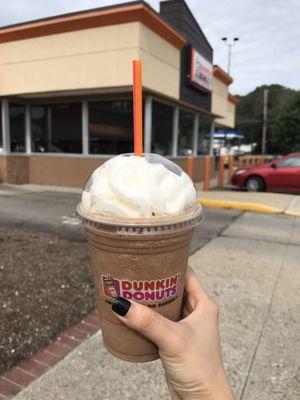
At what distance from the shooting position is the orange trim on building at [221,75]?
1728cm

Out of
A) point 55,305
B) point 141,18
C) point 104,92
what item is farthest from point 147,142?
point 55,305

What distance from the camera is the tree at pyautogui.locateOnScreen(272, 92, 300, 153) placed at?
50.2m

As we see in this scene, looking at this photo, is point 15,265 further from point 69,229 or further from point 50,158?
point 50,158

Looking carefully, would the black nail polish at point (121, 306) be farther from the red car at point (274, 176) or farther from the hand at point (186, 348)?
the red car at point (274, 176)

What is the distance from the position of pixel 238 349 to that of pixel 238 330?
31cm

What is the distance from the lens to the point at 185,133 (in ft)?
51.4

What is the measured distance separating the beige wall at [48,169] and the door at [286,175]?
11.2 feet

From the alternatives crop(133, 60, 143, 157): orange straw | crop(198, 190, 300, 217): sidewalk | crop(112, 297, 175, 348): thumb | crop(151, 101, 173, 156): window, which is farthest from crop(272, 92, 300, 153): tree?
crop(112, 297, 175, 348): thumb

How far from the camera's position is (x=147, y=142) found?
11922mm

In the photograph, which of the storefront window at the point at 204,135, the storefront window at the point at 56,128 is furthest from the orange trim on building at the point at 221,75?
the storefront window at the point at 56,128

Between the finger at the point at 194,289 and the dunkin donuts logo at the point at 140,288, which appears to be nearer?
the dunkin donuts logo at the point at 140,288

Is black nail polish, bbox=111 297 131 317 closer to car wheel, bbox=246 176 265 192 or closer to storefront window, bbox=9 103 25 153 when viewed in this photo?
car wheel, bbox=246 176 265 192

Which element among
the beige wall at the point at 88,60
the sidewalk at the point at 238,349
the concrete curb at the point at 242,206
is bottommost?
the sidewalk at the point at 238,349

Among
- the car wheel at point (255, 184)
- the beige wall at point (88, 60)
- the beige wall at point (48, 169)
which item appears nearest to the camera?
the beige wall at point (88, 60)
